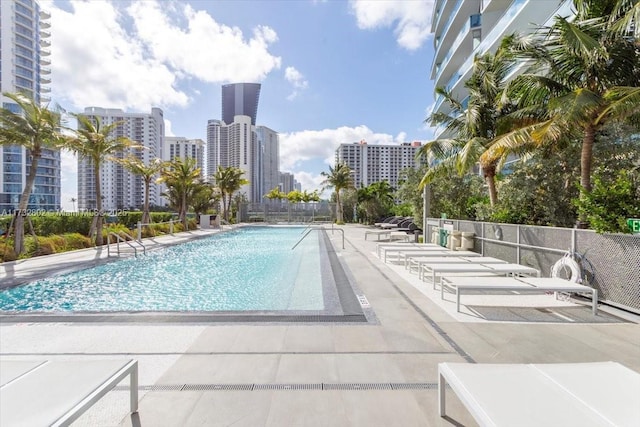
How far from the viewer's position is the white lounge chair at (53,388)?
1.65 m

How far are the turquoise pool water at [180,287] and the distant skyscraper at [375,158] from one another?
6464 centimetres

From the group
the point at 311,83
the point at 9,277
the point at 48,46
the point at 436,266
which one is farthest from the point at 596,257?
the point at 48,46

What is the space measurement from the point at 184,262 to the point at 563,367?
10254 mm

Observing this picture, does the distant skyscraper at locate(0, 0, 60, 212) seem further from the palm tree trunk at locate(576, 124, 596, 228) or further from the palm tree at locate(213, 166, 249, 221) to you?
the palm tree trunk at locate(576, 124, 596, 228)

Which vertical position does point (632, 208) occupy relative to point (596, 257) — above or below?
above

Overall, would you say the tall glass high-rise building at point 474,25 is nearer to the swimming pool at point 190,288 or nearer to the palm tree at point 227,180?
the swimming pool at point 190,288

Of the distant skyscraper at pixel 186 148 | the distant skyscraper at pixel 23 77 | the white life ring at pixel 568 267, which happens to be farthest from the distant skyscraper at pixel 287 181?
the white life ring at pixel 568 267

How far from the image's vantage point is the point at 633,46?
240 inches

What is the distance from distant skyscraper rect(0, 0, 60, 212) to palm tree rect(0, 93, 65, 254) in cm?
6870

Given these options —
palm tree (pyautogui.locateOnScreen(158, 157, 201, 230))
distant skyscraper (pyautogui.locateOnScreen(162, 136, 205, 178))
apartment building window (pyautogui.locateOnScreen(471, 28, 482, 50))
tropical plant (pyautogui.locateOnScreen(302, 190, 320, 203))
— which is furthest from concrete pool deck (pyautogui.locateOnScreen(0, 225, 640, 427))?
distant skyscraper (pyautogui.locateOnScreen(162, 136, 205, 178))

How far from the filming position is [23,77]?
224 feet

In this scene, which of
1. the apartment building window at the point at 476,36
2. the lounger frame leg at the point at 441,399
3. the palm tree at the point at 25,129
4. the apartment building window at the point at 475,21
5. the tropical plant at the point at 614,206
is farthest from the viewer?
the apartment building window at the point at 476,36

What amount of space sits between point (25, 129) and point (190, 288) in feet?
26.2

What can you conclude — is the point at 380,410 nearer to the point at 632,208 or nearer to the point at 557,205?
the point at 632,208
